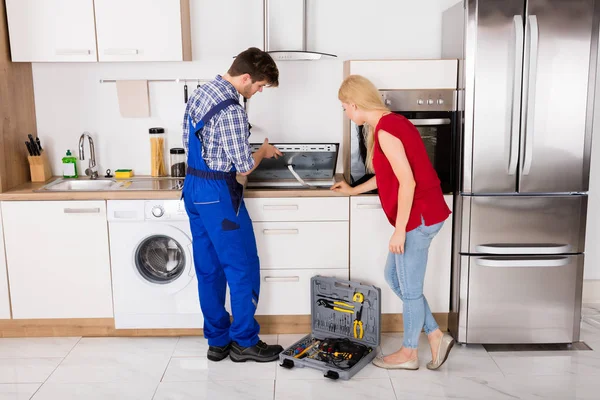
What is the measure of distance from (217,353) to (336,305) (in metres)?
0.66

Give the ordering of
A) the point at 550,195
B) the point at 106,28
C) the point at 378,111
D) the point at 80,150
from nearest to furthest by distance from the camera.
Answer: the point at 378,111, the point at 550,195, the point at 106,28, the point at 80,150

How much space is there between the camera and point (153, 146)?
3.69 meters

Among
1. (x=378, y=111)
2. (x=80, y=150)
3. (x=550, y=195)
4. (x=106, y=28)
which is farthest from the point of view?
(x=80, y=150)

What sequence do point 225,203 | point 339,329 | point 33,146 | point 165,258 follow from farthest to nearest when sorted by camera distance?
point 33,146 < point 165,258 < point 339,329 < point 225,203

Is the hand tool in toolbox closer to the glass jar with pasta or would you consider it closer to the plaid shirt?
the plaid shirt

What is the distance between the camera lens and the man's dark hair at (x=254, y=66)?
8.95 ft

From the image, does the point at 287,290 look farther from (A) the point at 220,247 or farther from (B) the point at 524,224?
(B) the point at 524,224

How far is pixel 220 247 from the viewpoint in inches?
113

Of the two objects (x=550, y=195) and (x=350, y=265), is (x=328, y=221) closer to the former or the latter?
(x=350, y=265)

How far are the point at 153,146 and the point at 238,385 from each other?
1566mm

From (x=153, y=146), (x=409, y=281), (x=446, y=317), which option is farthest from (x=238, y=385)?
(x=153, y=146)

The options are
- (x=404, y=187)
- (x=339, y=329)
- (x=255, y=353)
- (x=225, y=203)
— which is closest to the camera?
(x=404, y=187)

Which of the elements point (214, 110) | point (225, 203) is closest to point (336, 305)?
point (225, 203)

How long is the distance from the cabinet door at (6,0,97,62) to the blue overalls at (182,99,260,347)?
99 cm
